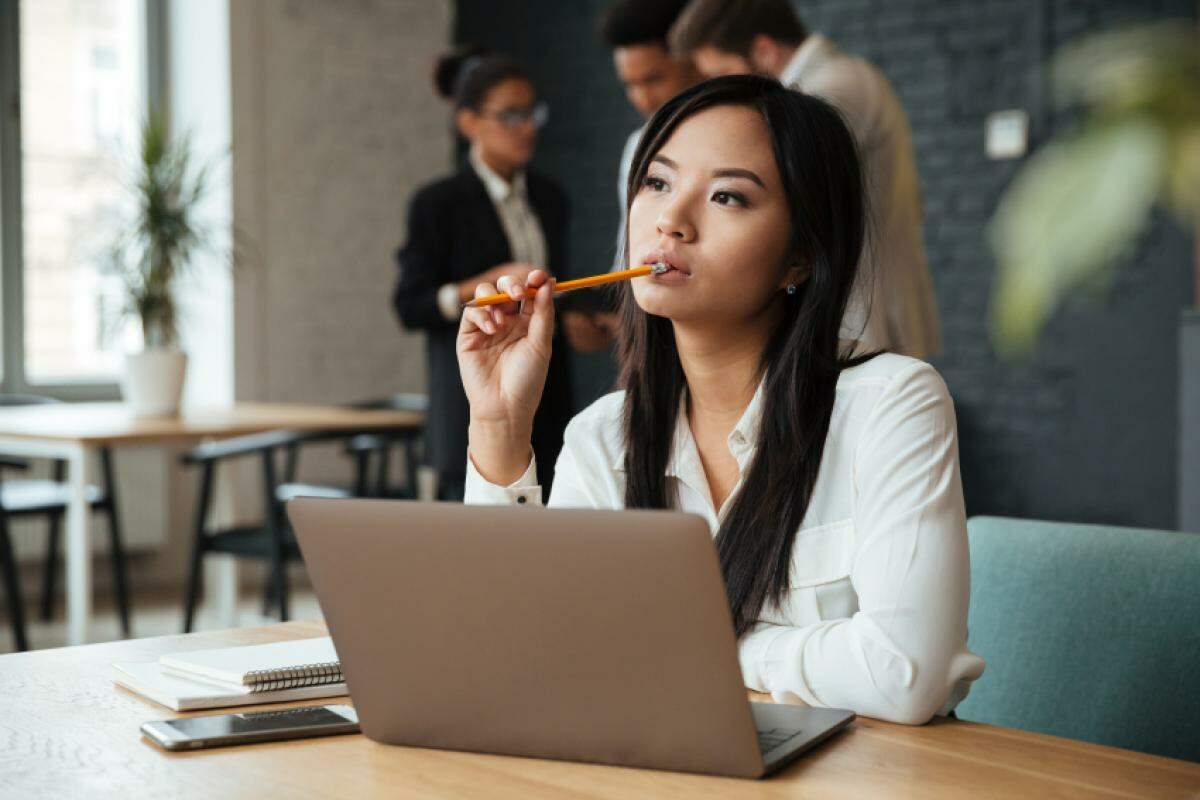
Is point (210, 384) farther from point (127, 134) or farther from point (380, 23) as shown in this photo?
point (380, 23)

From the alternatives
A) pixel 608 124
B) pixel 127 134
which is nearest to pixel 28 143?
pixel 127 134

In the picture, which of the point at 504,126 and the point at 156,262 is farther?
the point at 156,262

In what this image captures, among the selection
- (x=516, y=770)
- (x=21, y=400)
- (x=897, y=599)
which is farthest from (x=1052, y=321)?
(x=516, y=770)

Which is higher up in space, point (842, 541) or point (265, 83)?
point (265, 83)

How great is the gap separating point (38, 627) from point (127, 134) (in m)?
2.01

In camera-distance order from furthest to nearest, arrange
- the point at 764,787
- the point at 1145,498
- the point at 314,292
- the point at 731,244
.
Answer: the point at 314,292 → the point at 1145,498 → the point at 731,244 → the point at 764,787

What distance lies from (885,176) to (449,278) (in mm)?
1354

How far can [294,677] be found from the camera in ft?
3.71

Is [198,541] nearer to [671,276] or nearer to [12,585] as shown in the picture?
[12,585]

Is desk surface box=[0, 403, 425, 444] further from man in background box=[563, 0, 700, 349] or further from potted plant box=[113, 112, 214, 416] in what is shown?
man in background box=[563, 0, 700, 349]

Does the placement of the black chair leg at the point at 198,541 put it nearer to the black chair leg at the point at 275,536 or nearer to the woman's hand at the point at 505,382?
the black chair leg at the point at 275,536

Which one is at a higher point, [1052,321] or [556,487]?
[1052,321]

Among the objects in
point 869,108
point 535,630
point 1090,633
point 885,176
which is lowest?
point 1090,633

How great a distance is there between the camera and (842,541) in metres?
1.28
